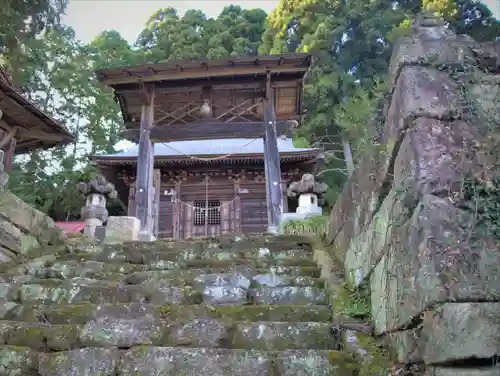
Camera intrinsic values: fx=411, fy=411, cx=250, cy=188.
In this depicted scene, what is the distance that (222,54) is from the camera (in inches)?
873

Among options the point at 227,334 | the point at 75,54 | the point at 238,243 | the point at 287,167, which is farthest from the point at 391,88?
the point at 75,54

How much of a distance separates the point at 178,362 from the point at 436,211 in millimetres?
1873

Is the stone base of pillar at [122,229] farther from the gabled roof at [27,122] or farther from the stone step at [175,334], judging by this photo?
the stone step at [175,334]

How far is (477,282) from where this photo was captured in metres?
1.97

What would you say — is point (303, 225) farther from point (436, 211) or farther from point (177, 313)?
point (436, 211)

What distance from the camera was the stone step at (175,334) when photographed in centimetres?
300

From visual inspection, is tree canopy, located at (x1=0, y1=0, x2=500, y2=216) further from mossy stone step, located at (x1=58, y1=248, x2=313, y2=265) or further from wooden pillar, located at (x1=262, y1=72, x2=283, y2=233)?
mossy stone step, located at (x1=58, y1=248, x2=313, y2=265)

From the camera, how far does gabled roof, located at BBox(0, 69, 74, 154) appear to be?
31.1ft

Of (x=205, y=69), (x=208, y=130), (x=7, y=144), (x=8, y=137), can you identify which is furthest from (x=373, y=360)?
(x=7, y=144)

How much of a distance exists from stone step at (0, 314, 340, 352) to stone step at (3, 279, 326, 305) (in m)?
0.53

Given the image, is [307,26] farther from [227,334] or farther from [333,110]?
[227,334]

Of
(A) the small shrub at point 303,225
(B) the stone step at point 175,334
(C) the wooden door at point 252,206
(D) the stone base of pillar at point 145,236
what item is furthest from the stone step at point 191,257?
(C) the wooden door at point 252,206

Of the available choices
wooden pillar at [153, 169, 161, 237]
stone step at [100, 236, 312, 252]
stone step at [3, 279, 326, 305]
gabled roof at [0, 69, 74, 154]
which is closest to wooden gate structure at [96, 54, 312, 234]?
gabled roof at [0, 69, 74, 154]

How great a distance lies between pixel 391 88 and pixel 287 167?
37.6ft
